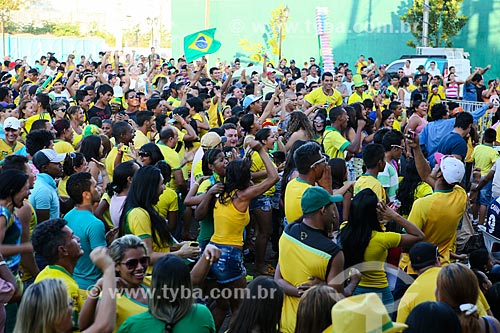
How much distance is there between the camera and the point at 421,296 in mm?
4488

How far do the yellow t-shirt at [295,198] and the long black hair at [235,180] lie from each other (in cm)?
39

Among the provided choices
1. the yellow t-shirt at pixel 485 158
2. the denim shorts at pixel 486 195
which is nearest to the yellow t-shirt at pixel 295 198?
the denim shorts at pixel 486 195

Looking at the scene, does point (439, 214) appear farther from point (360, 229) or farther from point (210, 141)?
point (210, 141)

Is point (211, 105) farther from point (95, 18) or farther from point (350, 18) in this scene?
point (95, 18)

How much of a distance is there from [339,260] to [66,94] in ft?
34.7

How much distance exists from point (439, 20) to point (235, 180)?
27934 millimetres

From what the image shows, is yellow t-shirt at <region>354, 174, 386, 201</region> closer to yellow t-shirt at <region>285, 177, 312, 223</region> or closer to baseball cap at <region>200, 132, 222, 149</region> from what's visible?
yellow t-shirt at <region>285, 177, 312, 223</region>

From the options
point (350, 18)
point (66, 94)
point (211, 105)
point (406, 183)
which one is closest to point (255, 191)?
point (406, 183)

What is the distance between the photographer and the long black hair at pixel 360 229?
511 centimetres

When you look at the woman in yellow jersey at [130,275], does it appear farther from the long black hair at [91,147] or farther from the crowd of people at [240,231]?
the long black hair at [91,147]

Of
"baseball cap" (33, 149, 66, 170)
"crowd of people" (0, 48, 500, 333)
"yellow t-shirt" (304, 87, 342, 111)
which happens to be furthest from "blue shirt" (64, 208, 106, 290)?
"yellow t-shirt" (304, 87, 342, 111)

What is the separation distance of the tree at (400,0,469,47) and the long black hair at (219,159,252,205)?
1058 inches

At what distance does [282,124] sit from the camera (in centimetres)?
1114

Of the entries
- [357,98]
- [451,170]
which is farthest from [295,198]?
[357,98]
